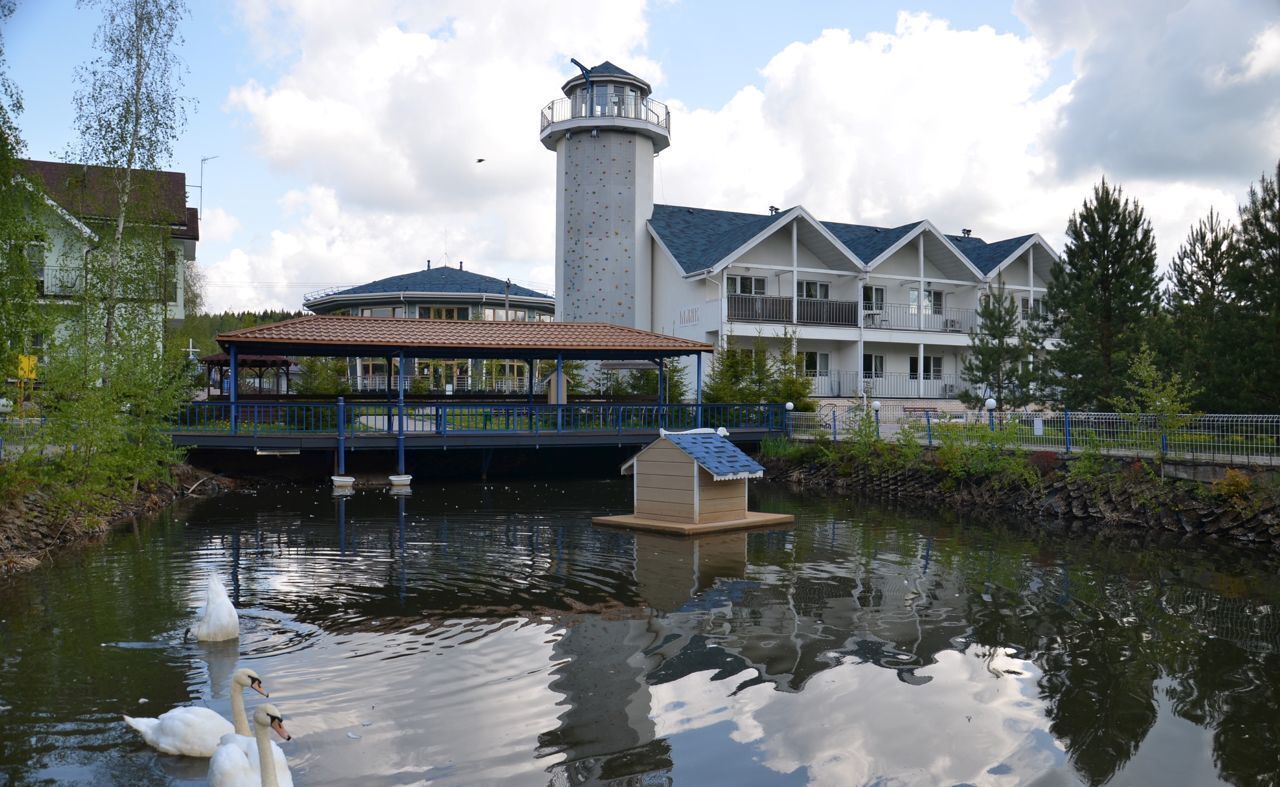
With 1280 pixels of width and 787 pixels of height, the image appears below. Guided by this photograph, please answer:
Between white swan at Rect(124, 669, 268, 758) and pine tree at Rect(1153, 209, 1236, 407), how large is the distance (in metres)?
17.3

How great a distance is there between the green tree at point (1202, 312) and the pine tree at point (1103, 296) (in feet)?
2.49

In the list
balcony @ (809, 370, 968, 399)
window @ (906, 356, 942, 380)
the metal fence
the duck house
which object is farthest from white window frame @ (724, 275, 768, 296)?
the duck house

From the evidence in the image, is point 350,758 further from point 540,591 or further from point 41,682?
Answer: point 540,591

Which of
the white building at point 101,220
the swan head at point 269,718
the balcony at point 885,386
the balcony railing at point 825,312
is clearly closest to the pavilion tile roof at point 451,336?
the white building at point 101,220

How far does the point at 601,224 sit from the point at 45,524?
84.9ft

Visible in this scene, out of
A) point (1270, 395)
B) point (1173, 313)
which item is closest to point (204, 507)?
point (1270, 395)

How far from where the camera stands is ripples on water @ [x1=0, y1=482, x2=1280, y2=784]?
632cm

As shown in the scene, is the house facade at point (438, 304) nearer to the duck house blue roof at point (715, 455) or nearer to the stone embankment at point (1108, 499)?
the stone embankment at point (1108, 499)

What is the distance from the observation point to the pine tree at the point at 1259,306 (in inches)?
669

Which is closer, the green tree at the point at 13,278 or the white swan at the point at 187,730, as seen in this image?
the white swan at the point at 187,730

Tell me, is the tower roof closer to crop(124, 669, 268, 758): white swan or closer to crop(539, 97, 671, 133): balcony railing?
crop(539, 97, 671, 133): balcony railing

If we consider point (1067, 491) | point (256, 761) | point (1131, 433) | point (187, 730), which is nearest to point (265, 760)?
point (256, 761)

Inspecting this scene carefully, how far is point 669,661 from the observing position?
8.41 meters

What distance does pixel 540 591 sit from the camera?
11.3 m
